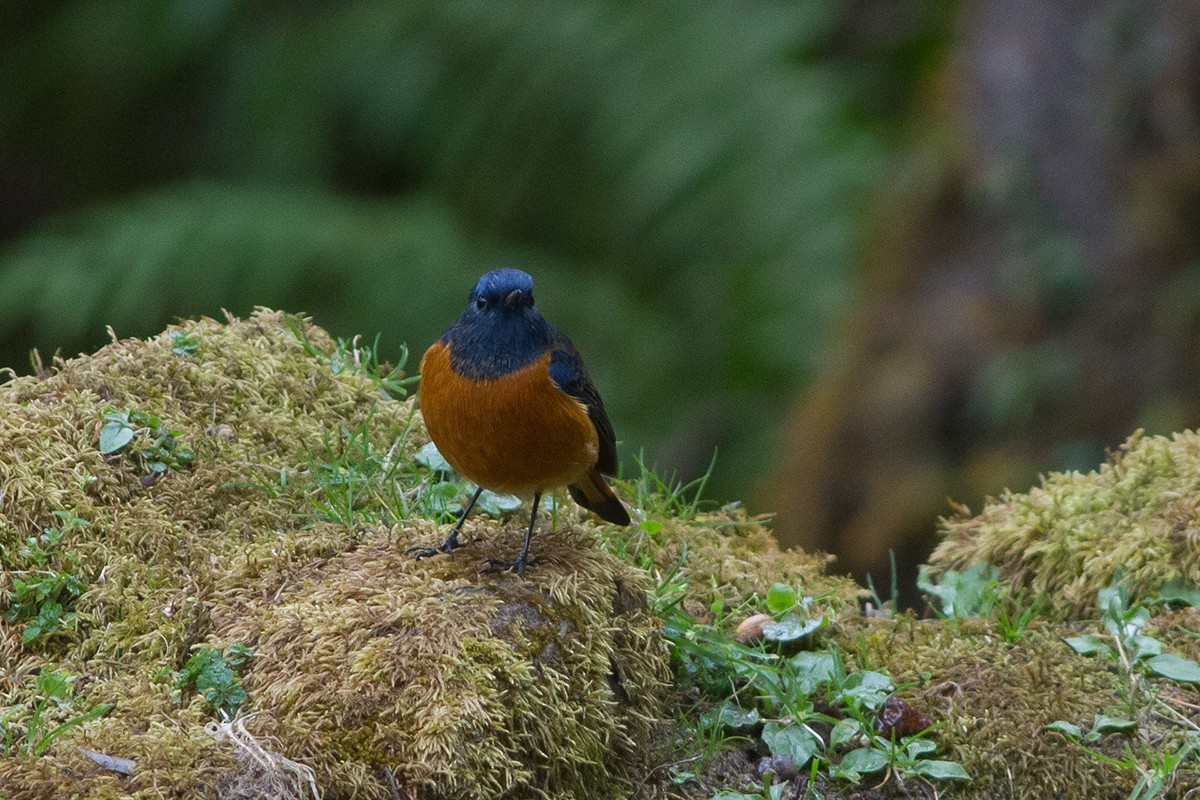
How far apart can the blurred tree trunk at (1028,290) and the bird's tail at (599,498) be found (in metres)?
3.45

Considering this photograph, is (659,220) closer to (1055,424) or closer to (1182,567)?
(1055,424)

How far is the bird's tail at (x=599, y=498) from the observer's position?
11.5 feet

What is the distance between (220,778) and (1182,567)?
2857 mm

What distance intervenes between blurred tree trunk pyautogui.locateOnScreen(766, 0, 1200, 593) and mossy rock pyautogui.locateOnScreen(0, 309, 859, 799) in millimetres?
2958

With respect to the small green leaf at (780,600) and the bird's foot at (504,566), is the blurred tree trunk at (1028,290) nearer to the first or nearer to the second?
the small green leaf at (780,600)

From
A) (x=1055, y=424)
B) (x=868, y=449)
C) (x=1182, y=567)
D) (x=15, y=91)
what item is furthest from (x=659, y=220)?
(x=1182, y=567)

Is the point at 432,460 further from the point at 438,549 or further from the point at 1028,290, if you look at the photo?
the point at 1028,290

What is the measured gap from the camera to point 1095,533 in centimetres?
405

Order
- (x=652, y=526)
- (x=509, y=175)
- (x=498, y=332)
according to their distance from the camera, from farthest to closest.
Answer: (x=509, y=175)
(x=652, y=526)
(x=498, y=332)

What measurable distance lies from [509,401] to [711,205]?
6122 millimetres

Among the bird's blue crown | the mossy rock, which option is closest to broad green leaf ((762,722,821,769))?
the mossy rock

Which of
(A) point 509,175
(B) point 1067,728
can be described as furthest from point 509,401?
(A) point 509,175

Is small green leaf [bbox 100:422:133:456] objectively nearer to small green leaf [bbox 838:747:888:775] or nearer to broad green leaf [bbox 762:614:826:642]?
broad green leaf [bbox 762:614:826:642]

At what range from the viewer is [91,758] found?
2541 mm
